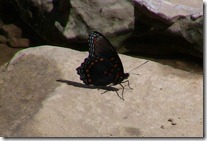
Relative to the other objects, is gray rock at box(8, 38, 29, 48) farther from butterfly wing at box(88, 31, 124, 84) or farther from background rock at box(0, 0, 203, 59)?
butterfly wing at box(88, 31, 124, 84)

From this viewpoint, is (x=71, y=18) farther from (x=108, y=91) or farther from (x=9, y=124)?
(x=9, y=124)

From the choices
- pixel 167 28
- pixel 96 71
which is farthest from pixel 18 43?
pixel 96 71

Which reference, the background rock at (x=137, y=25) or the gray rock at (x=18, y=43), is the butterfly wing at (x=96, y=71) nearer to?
the background rock at (x=137, y=25)

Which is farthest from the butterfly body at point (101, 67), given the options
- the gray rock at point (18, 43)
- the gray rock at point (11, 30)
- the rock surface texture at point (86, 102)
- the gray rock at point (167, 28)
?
the gray rock at point (11, 30)

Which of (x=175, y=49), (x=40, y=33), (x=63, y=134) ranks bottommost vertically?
(x=40, y=33)

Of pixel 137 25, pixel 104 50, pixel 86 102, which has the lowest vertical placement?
pixel 137 25

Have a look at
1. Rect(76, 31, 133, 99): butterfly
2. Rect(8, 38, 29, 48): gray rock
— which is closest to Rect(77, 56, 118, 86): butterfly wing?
Rect(76, 31, 133, 99): butterfly

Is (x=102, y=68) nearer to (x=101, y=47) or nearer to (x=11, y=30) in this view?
(x=101, y=47)

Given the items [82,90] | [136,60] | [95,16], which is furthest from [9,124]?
[95,16]

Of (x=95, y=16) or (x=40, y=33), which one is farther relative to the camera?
(x=40, y=33)

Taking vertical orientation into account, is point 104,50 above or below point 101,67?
above
